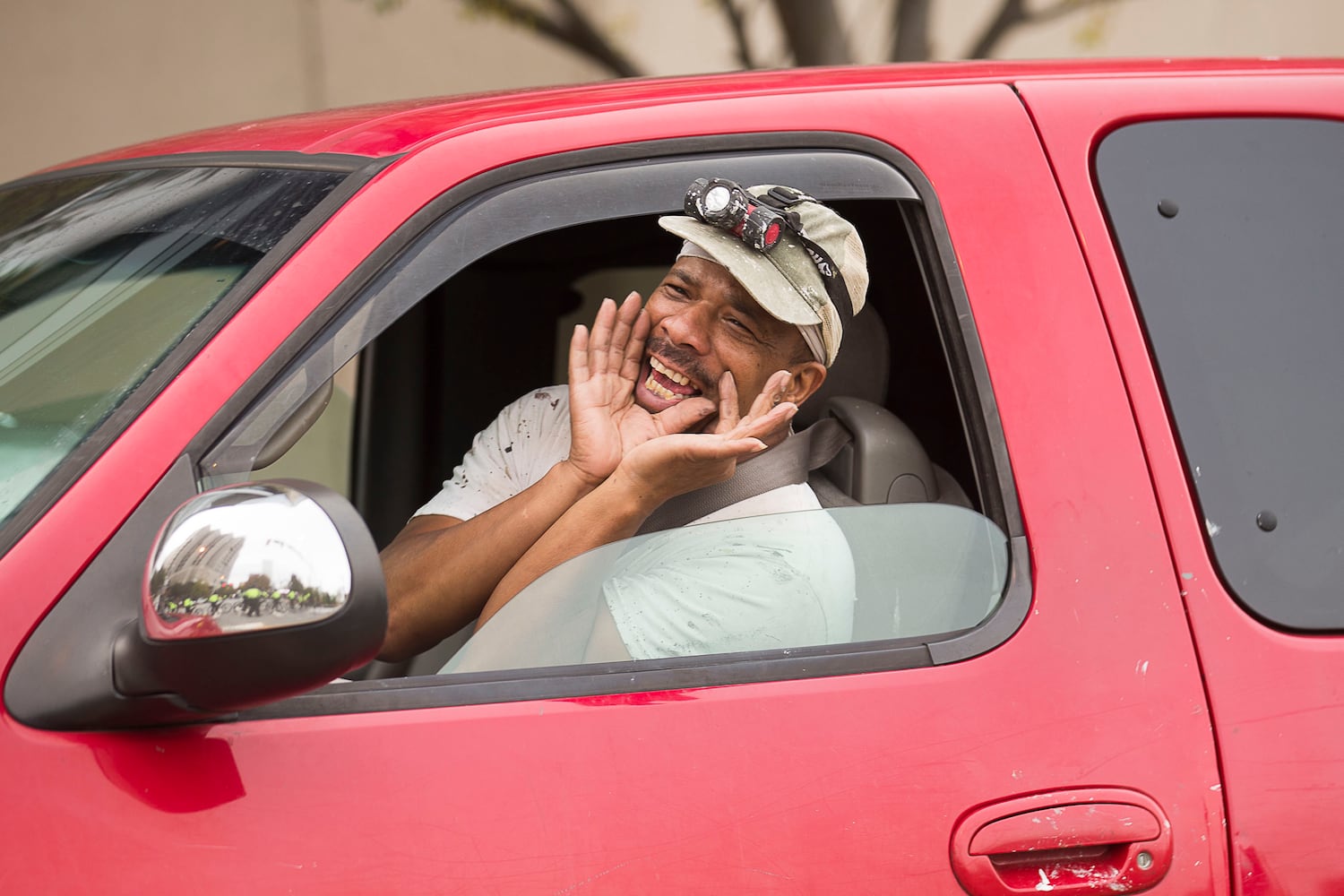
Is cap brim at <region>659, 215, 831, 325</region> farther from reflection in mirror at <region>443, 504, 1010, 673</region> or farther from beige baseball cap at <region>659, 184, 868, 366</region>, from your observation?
reflection in mirror at <region>443, 504, 1010, 673</region>

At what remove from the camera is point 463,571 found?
1.71m

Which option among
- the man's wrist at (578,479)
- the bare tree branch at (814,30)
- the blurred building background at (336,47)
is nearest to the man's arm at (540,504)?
the man's wrist at (578,479)

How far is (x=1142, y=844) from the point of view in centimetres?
132

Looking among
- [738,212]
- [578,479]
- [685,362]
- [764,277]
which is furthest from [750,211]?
[578,479]

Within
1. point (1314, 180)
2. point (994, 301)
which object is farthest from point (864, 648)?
point (1314, 180)

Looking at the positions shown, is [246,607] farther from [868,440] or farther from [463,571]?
[868,440]

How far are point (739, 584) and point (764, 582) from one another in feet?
0.10

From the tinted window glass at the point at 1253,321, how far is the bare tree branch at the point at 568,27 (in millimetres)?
3739

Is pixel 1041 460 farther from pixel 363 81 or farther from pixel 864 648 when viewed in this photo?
pixel 363 81

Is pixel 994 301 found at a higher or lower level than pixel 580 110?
lower

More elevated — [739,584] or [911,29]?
[911,29]

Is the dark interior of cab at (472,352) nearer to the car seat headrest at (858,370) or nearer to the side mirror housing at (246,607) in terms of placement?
the car seat headrest at (858,370)

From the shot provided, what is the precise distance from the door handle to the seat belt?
21.9 inches

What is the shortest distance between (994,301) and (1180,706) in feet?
1.65
